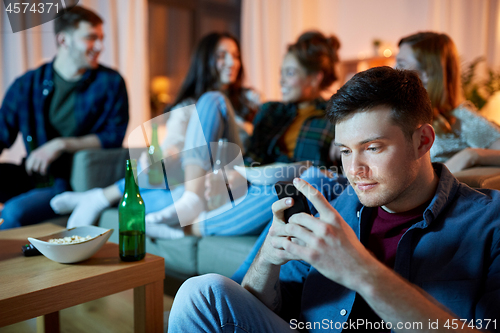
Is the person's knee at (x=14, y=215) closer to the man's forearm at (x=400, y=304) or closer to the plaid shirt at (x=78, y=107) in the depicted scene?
the plaid shirt at (x=78, y=107)

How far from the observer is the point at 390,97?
0.75m

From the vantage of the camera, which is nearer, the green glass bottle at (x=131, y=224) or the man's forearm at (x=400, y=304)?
the man's forearm at (x=400, y=304)

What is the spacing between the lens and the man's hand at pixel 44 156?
6.54 feet

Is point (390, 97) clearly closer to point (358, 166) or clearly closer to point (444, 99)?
point (358, 166)

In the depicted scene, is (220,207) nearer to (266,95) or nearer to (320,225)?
(320,225)

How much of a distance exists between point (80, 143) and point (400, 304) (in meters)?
1.93

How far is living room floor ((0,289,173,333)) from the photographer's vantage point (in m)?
Result: 1.42

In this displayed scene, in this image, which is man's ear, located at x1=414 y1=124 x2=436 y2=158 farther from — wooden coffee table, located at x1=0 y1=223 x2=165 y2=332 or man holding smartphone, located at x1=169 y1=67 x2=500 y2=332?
wooden coffee table, located at x1=0 y1=223 x2=165 y2=332

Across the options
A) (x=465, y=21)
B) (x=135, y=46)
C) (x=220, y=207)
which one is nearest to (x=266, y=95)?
(x=135, y=46)

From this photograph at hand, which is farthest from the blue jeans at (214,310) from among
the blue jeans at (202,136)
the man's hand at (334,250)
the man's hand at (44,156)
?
the man's hand at (44,156)

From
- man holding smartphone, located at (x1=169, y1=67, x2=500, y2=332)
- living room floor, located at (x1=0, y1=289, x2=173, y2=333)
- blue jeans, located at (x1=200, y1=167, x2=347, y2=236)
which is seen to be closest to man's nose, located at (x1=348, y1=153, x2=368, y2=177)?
A: man holding smartphone, located at (x1=169, y1=67, x2=500, y2=332)

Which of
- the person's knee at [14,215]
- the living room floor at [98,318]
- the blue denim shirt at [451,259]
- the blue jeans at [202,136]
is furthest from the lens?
the person's knee at [14,215]

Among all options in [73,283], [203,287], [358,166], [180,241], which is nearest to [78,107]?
[180,241]

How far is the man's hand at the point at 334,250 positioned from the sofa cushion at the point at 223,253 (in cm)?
81
